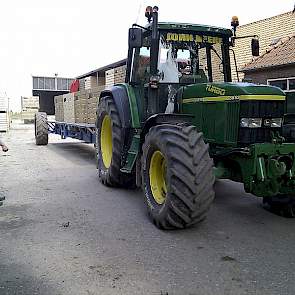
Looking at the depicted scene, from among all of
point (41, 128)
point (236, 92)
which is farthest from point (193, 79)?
point (41, 128)

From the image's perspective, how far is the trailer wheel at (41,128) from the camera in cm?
1380

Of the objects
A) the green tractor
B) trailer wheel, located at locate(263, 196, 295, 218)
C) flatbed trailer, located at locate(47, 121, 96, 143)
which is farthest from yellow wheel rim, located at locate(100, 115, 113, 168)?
trailer wheel, located at locate(263, 196, 295, 218)

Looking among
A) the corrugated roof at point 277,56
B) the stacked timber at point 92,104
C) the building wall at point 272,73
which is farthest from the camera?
the corrugated roof at point 277,56

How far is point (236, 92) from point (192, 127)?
700 millimetres

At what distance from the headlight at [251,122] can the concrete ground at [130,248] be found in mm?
1201

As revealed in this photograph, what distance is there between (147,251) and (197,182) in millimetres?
866

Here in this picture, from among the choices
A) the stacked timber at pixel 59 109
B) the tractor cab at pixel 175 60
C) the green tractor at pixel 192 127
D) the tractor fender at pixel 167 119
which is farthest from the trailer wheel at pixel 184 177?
the stacked timber at pixel 59 109

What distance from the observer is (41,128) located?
13953 mm

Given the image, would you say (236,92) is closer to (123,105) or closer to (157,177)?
(157,177)

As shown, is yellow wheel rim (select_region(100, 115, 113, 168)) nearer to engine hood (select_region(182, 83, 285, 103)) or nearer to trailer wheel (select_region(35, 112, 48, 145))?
engine hood (select_region(182, 83, 285, 103))

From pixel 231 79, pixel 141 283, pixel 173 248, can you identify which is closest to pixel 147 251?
pixel 173 248

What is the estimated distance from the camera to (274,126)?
15.7ft

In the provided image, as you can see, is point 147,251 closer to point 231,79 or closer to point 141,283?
point 141,283

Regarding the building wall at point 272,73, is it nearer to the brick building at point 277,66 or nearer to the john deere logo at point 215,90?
the brick building at point 277,66
